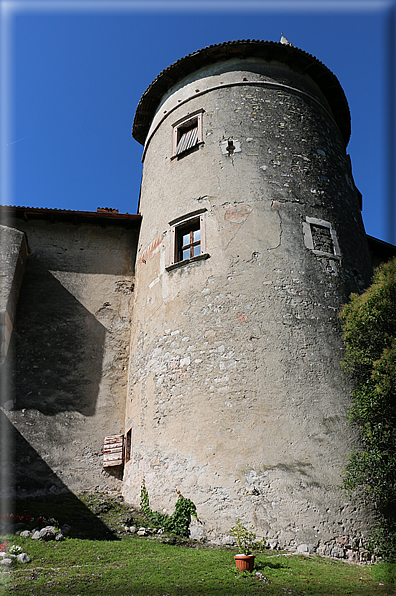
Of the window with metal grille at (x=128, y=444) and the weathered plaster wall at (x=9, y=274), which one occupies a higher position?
the weathered plaster wall at (x=9, y=274)

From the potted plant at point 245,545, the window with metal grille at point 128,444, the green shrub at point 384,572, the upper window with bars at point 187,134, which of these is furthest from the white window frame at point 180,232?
the green shrub at point 384,572

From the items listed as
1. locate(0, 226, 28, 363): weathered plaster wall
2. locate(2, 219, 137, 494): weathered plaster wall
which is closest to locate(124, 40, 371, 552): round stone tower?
locate(2, 219, 137, 494): weathered plaster wall

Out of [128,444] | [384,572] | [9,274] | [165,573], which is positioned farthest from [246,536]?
[9,274]

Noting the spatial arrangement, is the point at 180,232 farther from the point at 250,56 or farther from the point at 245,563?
the point at 245,563

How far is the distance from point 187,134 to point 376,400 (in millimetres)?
8625

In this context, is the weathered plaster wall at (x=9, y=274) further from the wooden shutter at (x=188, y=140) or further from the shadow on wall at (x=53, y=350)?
the wooden shutter at (x=188, y=140)

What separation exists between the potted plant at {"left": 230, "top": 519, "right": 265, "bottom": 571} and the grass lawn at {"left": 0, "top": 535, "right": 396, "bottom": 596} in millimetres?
125

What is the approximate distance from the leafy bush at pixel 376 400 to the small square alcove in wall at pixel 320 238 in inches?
71.6

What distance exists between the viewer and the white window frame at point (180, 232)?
1125 cm

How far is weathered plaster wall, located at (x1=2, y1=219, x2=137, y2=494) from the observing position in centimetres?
1151

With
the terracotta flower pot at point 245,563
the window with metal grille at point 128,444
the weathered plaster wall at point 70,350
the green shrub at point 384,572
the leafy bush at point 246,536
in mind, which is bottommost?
the green shrub at point 384,572

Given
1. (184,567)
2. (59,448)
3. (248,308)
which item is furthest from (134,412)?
(184,567)

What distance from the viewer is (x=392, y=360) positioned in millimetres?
8625

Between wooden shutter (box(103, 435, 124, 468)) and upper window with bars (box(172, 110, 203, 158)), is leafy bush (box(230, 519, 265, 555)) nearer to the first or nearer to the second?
wooden shutter (box(103, 435, 124, 468))
